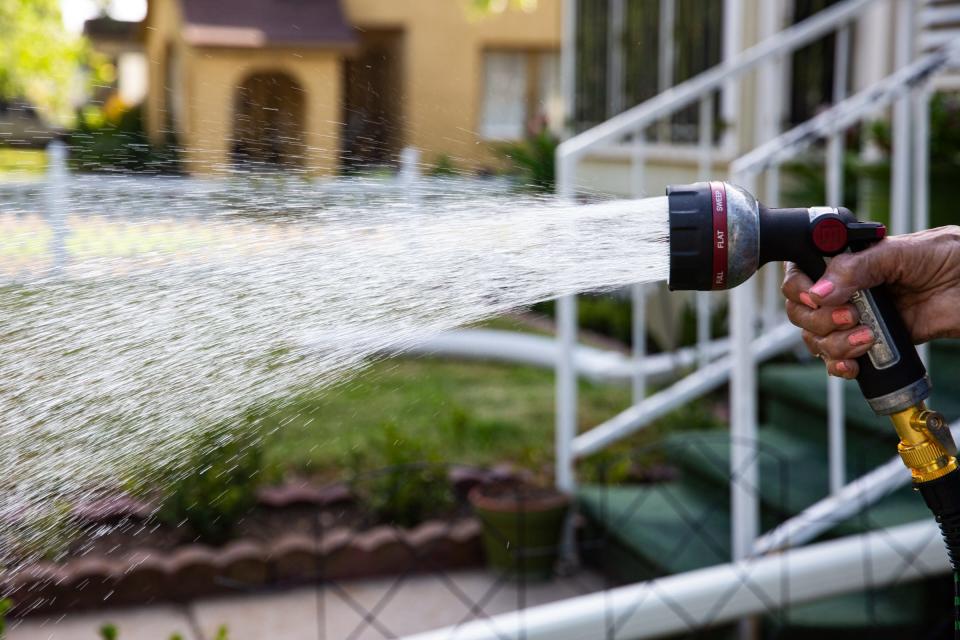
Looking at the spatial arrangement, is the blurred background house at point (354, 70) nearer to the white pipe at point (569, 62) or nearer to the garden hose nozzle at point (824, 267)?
the white pipe at point (569, 62)

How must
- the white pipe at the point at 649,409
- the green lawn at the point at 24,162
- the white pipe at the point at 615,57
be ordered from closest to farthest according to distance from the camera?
the white pipe at the point at 649,409, the white pipe at the point at 615,57, the green lawn at the point at 24,162

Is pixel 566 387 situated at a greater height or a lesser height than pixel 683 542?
greater

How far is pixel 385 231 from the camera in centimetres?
235

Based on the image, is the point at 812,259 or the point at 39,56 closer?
the point at 812,259

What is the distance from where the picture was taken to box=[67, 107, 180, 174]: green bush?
8523 mm

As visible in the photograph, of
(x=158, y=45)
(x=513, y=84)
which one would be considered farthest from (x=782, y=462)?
(x=158, y=45)

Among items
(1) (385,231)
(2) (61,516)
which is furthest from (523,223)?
(2) (61,516)

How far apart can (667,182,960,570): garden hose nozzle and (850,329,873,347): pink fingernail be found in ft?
0.03

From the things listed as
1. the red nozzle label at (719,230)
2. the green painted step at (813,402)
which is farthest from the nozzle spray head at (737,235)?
the green painted step at (813,402)

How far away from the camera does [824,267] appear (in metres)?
1.74

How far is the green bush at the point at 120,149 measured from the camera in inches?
336

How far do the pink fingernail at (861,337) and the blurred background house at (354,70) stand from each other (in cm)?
1374

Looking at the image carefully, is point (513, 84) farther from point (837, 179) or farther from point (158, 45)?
point (837, 179)

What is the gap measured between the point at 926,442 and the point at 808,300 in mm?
274
